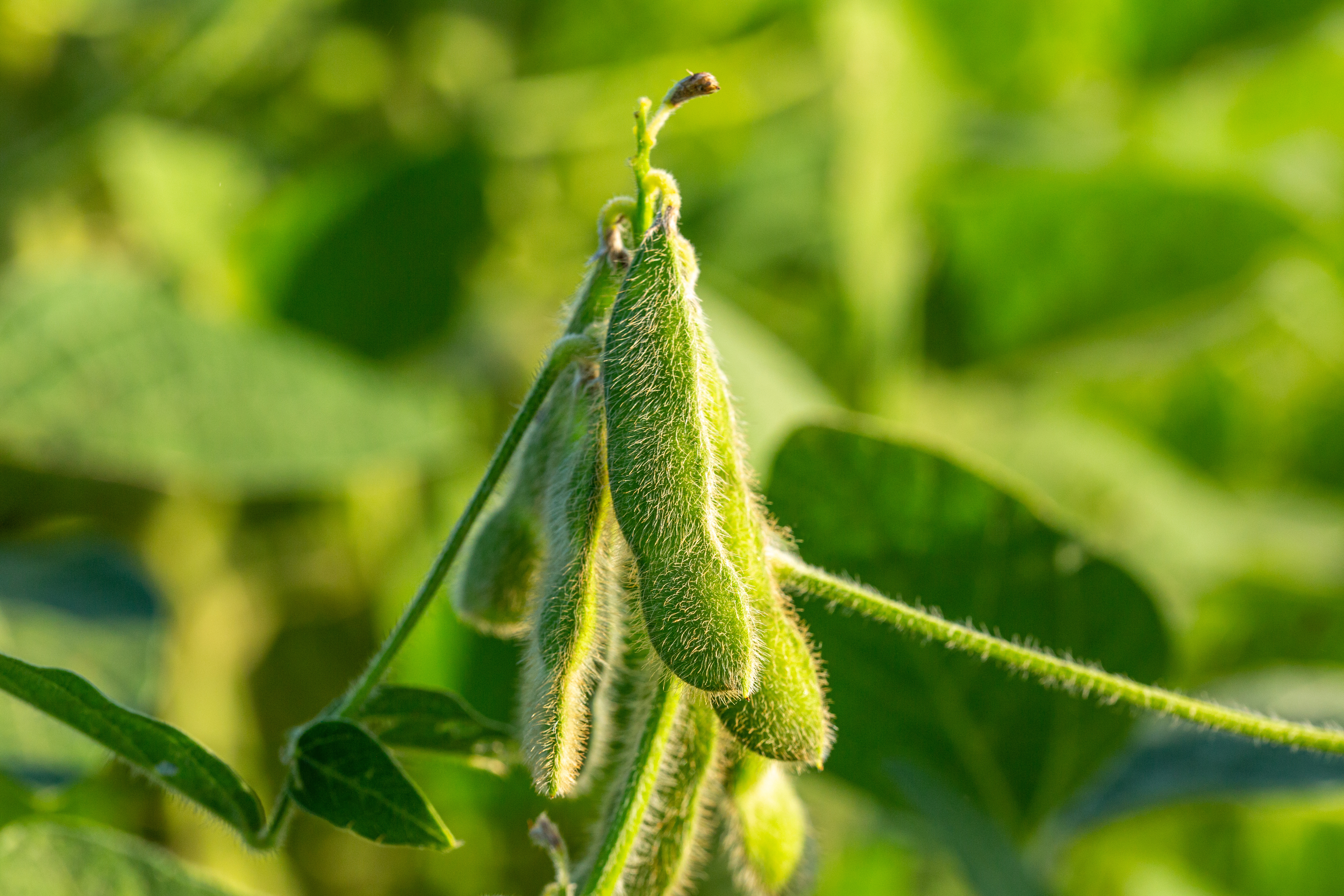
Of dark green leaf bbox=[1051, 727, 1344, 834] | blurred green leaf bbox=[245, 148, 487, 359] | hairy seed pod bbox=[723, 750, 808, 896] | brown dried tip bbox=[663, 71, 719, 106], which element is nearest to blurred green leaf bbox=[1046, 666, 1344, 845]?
dark green leaf bbox=[1051, 727, 1344, 834]

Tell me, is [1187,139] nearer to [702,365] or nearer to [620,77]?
[620,77]

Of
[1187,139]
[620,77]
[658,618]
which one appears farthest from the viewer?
[1187,139]

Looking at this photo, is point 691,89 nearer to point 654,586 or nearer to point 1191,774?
point 654,586

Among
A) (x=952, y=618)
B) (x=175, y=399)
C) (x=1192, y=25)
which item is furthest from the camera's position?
(x=1192, y=25)

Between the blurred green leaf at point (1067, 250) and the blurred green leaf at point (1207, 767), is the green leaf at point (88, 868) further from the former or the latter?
the blurred green leaf at point (1067, 250)

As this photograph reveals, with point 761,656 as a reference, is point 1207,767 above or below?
above

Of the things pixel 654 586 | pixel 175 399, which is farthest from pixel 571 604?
pixel 175 399

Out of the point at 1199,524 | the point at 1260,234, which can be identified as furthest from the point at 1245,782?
the point at 1260,234
